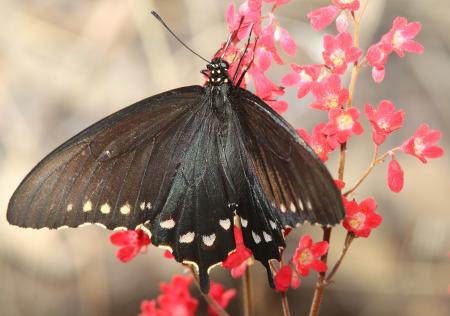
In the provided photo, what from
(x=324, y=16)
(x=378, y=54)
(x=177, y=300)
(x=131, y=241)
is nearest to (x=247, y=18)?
(x=324, y=16)

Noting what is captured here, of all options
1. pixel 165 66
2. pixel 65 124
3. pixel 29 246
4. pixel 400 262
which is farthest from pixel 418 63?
pixel 29 246

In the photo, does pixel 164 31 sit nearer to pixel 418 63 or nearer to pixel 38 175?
pixel 418 63

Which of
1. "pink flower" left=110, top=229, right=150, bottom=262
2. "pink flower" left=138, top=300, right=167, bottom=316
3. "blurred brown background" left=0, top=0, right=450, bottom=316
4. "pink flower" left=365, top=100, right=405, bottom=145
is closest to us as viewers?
"pink flower" left=365, top=100, right=405, bottom=145

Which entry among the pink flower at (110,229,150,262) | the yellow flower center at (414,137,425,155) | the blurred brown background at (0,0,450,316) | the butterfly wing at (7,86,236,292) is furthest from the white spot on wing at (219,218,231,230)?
the blurred brown background at (0,0,450,316)

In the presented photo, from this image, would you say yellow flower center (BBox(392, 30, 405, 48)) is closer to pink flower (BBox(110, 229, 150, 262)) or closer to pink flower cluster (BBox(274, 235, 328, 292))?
pink flower cluster (BBox(274, 235, 328, 292))

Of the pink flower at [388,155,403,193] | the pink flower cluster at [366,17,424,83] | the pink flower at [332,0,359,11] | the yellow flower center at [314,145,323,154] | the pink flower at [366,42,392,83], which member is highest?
the pink flower at [332,0,359,11]

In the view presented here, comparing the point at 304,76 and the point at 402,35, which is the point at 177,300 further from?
the point at 402,35

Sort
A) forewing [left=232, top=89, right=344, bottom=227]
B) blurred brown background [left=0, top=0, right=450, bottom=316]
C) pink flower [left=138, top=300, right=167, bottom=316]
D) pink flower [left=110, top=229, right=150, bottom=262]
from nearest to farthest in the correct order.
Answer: forewing [left=232, top=89, right=344, bottom=227]
pink flower [left=110, top=229, right=150, bottom=262]
pink flower [left=138, top=300, right=167, bottom=316]
blurred brown background [left=0, top=0, right=450, bottom=316]
